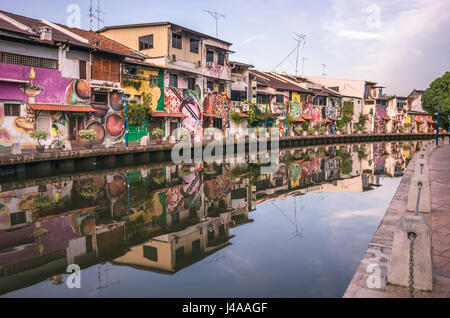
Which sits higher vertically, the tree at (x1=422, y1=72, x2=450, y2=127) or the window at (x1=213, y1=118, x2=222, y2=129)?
the tree at (x1=422, y1=72, x2=450, y2=127)

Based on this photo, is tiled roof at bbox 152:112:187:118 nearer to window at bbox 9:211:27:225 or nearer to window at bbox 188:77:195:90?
window at bbox 188:77:195:90

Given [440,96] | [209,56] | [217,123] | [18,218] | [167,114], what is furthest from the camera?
[440,96]

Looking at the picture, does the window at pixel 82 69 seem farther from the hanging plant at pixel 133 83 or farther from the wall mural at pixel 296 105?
the wall mural at pixel 296 105

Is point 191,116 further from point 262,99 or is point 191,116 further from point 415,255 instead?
point 415,255

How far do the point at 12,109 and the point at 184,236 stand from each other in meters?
16.7

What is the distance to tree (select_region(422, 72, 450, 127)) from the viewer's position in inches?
2554

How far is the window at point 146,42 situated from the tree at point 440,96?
5745cm

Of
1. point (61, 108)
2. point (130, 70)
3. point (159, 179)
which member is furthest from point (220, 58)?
point (159, 179)

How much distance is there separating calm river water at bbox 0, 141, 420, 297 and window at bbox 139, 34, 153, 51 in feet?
58.8

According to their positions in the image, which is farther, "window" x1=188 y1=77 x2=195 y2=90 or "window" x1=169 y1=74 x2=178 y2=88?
"window" x1=188 y1=77 x2=195 y2=90

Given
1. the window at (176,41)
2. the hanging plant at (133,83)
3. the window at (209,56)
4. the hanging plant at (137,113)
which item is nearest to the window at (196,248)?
the hanging plant at (137,113)

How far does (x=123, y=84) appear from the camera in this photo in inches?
1041

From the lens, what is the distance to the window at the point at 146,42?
3022 centimetres

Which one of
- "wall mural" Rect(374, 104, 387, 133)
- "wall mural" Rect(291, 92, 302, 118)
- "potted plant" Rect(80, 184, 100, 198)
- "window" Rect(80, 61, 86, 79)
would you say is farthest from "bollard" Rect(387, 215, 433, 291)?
"wall mural" Rect(374, 104, 387, 133)
